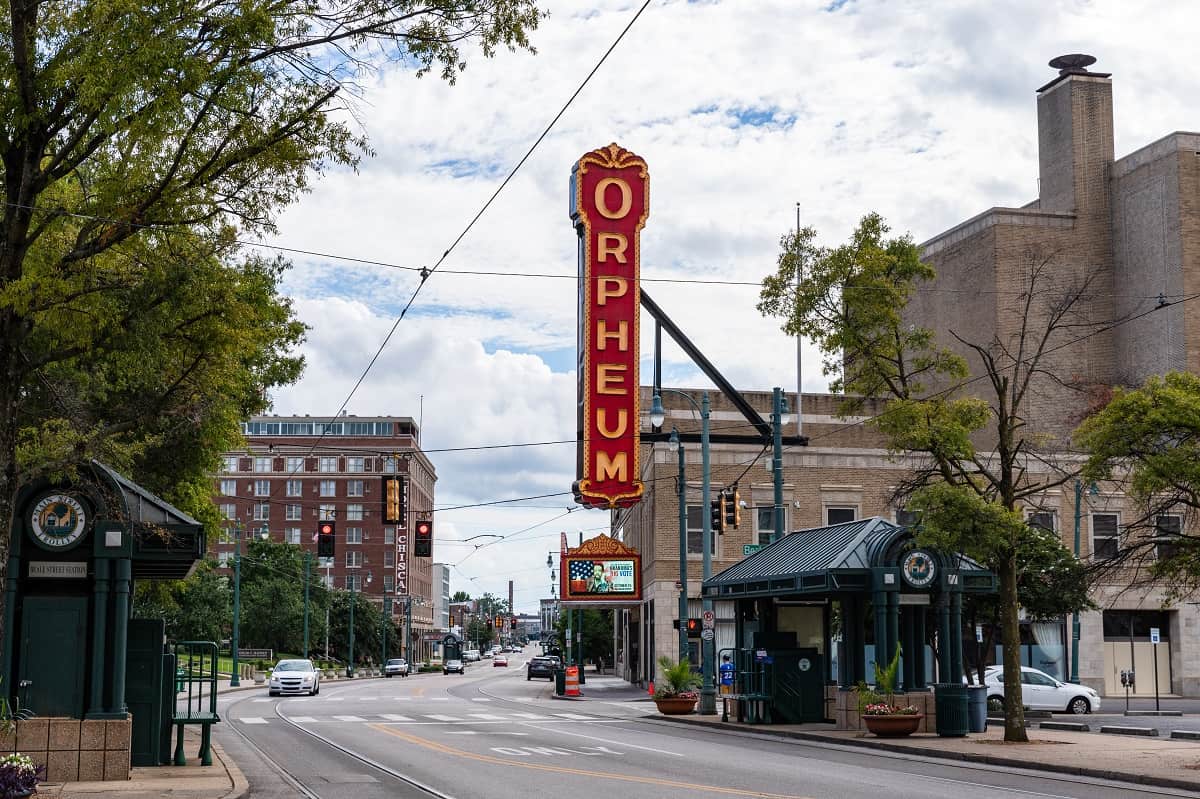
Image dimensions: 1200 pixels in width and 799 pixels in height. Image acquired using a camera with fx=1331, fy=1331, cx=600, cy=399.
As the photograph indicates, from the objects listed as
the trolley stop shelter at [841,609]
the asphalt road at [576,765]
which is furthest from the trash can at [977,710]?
the asphalt road at [576,765]

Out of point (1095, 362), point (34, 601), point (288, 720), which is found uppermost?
point (1095, 362)

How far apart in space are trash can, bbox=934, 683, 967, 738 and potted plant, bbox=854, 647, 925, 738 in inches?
19.3

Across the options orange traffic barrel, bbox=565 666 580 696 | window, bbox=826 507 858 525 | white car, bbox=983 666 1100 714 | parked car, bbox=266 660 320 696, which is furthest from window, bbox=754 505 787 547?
parked car, bbox=266 660 320 696

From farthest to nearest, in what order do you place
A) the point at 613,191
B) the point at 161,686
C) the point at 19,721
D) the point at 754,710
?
1. the point at 613,191
2. the point at 754,710
3. the point at 161,686
4. the point at 19,721

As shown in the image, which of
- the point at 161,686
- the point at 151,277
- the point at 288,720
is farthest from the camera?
the point at 288,720

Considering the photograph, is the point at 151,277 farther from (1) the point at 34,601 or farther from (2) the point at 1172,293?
(2) the point at 1172,293

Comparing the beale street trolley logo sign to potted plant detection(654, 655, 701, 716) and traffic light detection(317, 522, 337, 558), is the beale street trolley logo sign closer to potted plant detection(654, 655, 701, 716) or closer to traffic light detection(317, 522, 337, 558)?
potted plant detection(654, 655, 701, 716)

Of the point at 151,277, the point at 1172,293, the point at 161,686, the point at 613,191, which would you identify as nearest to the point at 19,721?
the point at 161,686

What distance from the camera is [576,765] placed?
20.9 m

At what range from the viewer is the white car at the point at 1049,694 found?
1558 inches

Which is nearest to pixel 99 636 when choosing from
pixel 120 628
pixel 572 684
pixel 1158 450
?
pixel 120 628

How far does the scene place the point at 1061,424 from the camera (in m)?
63.8

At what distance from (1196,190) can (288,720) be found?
4627 centimetres

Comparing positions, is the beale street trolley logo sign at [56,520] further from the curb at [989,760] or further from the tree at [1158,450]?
the tree at [1158,450]
